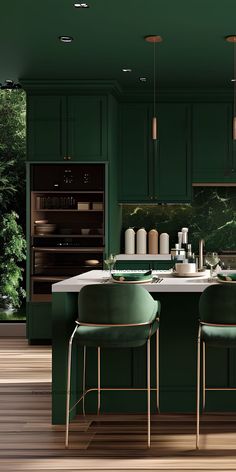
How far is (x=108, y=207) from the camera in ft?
22.9

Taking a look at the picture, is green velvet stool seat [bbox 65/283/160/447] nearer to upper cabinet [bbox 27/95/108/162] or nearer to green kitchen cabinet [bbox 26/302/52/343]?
green kitchen cabinet [bbox 26/302/52/343]

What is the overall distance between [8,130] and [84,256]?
114 inches

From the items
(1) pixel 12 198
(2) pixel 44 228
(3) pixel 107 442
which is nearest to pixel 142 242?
(2) pixel 44 228

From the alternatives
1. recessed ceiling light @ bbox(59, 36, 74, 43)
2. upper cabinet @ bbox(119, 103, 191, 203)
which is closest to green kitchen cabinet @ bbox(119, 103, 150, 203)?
upper cabinet @ bbox(119, 103, 191, 203)

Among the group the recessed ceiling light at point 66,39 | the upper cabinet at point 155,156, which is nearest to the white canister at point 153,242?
the upper cabinet at point 155,156

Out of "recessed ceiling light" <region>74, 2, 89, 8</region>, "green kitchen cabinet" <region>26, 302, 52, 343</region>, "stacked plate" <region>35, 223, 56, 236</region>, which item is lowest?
"green kitchen cabinet" <region>26, 302, 52, 343</region>

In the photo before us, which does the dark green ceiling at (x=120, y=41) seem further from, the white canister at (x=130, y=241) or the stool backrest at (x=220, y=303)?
the stool backrest at (x=220, y=303)

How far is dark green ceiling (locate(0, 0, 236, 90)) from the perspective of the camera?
4734mm

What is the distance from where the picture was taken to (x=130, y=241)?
300 inches

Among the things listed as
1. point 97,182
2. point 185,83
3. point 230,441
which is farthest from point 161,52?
point 230,441

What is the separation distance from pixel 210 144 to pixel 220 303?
160 inches

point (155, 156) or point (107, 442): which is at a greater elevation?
point (155, 156)

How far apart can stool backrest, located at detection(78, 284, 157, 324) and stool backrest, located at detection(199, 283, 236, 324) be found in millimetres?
364

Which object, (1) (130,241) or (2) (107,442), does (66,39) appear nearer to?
(1) (130,241)
